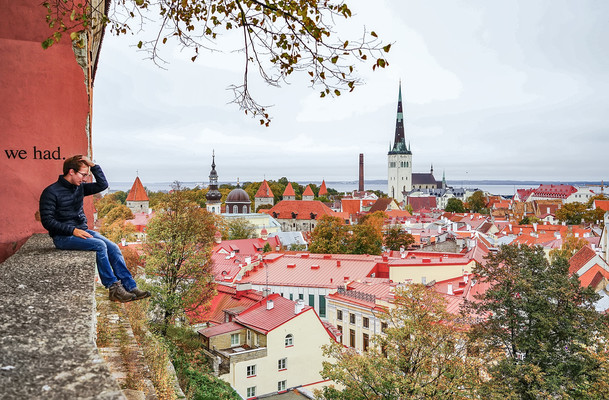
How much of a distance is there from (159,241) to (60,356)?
14.8m

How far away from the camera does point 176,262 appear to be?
610 inches

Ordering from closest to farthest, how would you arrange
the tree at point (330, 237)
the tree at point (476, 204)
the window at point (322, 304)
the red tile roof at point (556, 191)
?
the window at point (322, 304), the tree at point (330, 237), the tree at point (476, 204), the red tile roof at point (556, 191)

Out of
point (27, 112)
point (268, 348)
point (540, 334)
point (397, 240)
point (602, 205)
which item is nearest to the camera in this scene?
point (27, 112)

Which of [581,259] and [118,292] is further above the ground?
[118,292]

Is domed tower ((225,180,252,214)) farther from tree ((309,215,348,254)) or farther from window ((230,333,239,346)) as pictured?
window ((230,333,239,346))

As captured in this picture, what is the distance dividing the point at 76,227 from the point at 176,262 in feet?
38.6

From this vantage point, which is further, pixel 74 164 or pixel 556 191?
pixel 556 191

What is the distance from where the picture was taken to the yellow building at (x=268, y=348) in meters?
16.6

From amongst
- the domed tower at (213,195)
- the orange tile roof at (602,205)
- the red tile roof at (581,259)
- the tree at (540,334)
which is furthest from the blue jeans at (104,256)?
the orange tile roof at (602,205)

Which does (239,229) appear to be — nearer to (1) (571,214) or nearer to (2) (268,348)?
(2) (268,348)

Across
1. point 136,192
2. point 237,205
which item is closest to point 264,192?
point 237,205

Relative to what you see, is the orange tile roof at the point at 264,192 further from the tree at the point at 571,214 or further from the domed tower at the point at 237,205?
the tree at the point at 571,214

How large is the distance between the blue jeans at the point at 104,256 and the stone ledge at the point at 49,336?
706 mm

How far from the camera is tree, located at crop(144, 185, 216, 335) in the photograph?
14.3 m
